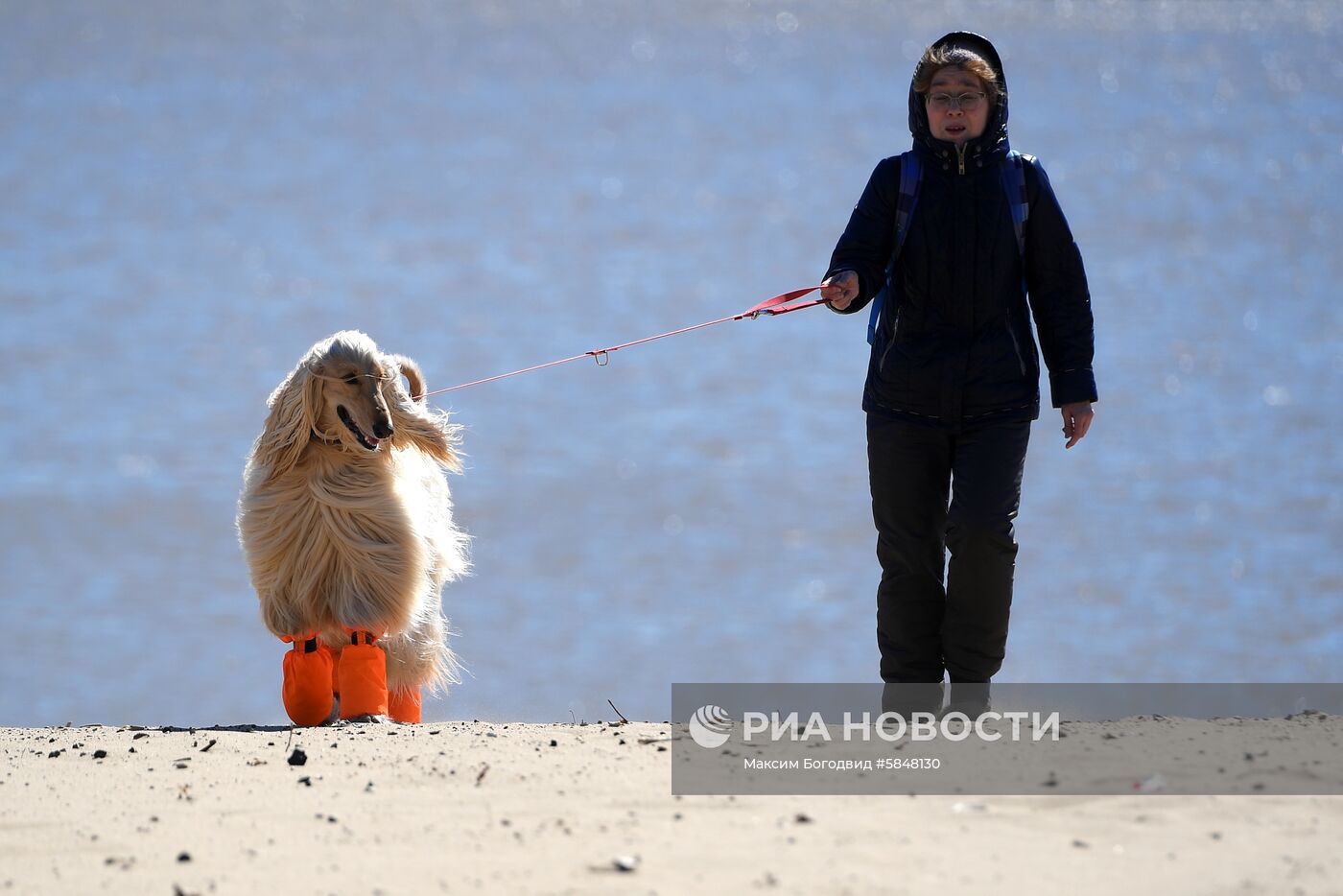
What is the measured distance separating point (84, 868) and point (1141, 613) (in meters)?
12.1

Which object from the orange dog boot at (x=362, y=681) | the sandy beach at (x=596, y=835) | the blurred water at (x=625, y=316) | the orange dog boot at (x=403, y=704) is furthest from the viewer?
the blurred water at (x=625, y=316)

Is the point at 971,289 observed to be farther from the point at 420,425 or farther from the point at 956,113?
the point at 420,425

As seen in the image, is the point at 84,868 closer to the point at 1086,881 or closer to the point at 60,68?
the point at 1086,881

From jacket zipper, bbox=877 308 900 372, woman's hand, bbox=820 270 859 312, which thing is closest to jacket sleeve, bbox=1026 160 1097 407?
jacket zipper, bbox=877 308 900 372

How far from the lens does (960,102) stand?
5508mm

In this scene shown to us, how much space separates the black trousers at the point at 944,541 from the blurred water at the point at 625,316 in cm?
442

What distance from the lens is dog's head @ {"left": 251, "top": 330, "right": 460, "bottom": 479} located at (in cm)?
649

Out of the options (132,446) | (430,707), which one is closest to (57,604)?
(132,446)

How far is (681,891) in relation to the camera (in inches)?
143

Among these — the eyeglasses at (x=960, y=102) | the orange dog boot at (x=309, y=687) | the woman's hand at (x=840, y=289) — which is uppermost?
the eyeglasses at (x=960, y=102)

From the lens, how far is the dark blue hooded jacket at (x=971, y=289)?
5512 mm

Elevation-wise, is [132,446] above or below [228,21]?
below

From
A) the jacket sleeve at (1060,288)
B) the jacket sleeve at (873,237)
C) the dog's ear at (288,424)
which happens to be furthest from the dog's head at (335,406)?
the jacket sleeve at (1060,288)

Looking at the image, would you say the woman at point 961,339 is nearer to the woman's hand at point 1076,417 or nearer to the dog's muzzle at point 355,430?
the woman's hand at point 1076,417
